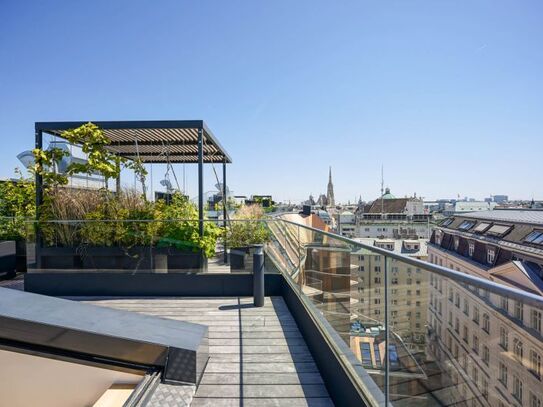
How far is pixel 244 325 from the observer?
161 inches

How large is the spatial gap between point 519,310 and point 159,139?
757cm

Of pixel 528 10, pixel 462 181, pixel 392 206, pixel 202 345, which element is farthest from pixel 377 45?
pixel 462 181

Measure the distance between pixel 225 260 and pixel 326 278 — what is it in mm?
2925

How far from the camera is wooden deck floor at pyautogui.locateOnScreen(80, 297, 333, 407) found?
8.42ft

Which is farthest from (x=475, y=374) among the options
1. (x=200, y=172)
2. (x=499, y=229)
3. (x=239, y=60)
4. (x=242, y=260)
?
(x=239, y=60)

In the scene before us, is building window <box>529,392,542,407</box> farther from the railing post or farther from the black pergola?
the black pergola

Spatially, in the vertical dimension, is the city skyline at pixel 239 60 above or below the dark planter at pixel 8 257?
above

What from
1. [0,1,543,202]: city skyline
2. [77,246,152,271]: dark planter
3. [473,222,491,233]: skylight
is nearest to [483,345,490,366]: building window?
[77,246,152,271]: dark planter

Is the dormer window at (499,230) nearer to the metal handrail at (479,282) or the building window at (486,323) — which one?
the metal handrail at (479,282)

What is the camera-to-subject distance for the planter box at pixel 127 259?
17.9 feet

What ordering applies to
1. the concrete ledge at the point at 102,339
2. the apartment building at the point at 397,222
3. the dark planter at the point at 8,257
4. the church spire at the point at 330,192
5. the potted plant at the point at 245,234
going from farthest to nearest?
the church spire at the point at 330,192
the apartment building at the point at 397,222
the dark planter at the point at 8,257
the potted plant at the point at 245,234
the concrete ledge at the point at 102,339

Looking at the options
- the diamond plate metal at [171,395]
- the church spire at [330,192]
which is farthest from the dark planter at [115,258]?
the church spire at [330,192]

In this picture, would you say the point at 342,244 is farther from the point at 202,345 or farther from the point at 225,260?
the point at 225,260

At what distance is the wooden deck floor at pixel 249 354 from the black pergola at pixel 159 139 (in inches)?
58.8
